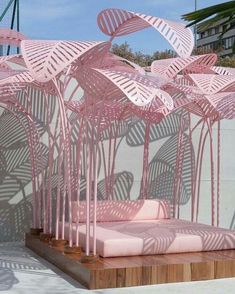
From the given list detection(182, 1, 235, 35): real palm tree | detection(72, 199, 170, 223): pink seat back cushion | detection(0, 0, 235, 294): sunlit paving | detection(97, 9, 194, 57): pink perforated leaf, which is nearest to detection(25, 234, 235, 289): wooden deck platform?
detection(0, 0, 235, 294): sunlit paving

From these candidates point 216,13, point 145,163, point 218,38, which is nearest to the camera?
point 216,13

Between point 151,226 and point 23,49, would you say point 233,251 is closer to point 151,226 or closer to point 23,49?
point 151,226

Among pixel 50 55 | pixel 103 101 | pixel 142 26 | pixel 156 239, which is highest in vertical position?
pixel 142 26

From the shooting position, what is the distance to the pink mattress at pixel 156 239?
18.2 feet

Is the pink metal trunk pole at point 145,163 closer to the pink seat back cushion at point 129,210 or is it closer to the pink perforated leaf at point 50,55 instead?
the pink seat back cushion at point 129,210

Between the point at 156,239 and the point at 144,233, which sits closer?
the point at 156,239

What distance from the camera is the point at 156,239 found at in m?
5.75

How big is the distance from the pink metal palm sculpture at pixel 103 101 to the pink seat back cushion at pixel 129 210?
0.76ft

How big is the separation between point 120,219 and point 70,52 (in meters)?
3.58

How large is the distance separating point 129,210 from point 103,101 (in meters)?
2.77

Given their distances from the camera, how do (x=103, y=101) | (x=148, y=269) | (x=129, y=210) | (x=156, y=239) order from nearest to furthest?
(x=148, y=269) < (x=103, y=101) < (x=156, y=239) < (x=129, y=210)

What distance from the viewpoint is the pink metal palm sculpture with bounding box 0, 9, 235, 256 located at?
462 centimetres

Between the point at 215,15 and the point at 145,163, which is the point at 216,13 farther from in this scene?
the point at 145,163

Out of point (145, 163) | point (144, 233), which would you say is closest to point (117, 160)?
point (145, 163)
